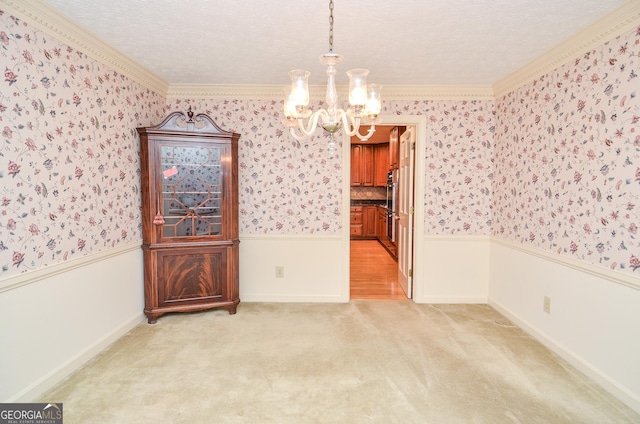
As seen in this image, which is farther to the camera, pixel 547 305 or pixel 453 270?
pixel 453 270

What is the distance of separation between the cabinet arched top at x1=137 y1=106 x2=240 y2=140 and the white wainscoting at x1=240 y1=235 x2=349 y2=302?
128 cm

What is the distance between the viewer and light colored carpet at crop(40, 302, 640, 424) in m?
2.02

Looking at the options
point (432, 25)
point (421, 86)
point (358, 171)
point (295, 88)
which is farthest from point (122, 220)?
point (358, 171)

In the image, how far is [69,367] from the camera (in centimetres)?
242

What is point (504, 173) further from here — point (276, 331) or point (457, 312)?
point (276, 331)

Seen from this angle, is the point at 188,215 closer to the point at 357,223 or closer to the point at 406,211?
the point at 406,211

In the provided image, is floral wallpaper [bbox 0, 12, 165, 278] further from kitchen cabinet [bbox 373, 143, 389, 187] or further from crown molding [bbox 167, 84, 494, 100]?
kitchen cabinet [bbox 373, 143, 389, 187]

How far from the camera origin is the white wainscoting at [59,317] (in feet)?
6.64

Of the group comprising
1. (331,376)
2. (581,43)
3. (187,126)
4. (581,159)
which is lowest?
(331,376)

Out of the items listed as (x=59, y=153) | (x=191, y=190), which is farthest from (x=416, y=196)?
(x=59, y=153)

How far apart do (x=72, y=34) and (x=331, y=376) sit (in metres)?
2.96

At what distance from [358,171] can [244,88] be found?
17.4 feet

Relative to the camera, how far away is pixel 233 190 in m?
3.52

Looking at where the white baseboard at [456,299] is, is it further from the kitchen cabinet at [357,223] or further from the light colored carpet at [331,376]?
the kitchen cabinet at [357,223]
